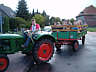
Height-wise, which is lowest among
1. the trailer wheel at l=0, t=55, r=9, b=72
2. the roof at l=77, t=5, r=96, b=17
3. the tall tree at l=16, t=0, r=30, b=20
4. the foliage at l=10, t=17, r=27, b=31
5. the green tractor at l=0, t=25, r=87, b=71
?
the trailer wheel at l=0, t=55, r=9, b=72

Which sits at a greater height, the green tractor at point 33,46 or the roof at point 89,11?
the roof at point 89,11

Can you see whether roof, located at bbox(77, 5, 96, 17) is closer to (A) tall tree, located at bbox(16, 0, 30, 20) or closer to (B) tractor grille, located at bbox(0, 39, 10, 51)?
(A) tall tree, located at bbox(16, 0, 30, 20)

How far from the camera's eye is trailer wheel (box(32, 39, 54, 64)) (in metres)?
5.53

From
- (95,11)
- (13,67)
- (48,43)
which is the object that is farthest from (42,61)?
(95,11)

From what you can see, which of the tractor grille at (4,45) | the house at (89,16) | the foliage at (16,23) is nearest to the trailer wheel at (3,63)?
the tractor grille at (4,45)

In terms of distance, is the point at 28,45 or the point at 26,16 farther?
the point at 26,16

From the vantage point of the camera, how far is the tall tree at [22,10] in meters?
41.0

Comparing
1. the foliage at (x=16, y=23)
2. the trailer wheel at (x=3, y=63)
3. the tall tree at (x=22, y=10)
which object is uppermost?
the tall tree at (x=22, y=10)

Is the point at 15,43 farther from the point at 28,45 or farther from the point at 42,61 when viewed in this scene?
the point at 42,61

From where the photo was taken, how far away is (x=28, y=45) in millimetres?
5707

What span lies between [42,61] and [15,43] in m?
1.35

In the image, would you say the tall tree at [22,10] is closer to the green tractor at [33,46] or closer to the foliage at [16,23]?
the foliage at [16,23]

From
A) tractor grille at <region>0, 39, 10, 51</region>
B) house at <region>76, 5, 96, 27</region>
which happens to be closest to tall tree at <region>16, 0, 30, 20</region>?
tractor grille at <region>0, 39, 10, 51</region>

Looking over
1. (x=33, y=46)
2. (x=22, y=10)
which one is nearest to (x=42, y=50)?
(x=33, y=46)
